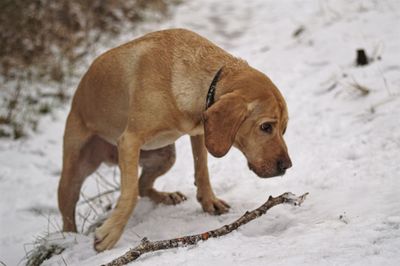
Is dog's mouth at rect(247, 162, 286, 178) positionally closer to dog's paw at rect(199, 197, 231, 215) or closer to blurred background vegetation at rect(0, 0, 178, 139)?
dog's paw at rect(199, 197, 231, 215)

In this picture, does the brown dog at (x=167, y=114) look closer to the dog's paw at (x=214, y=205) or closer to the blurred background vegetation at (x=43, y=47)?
the dog's paw at (x=214, y=205)

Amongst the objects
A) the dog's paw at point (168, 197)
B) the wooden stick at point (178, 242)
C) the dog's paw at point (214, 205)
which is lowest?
the wooden stick at point (178, 242)

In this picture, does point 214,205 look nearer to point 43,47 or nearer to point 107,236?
point 107,236

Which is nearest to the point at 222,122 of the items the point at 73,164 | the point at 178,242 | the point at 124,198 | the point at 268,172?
the point at 268,172

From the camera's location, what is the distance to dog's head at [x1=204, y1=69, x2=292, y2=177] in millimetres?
3090

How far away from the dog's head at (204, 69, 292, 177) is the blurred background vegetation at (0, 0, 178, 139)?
3.99 m

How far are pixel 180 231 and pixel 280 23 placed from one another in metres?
6.33

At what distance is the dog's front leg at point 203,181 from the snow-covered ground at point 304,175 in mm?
117

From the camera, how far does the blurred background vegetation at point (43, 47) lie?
6.84 m

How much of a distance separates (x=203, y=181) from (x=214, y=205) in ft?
0.76

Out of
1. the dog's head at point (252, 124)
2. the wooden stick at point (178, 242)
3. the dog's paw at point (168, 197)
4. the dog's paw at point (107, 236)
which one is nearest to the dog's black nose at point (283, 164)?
the dog's head at point (252, 124)

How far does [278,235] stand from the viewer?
311 centimetres

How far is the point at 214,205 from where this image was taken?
407 cm

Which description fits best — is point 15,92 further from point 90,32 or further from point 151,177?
point 151,177
